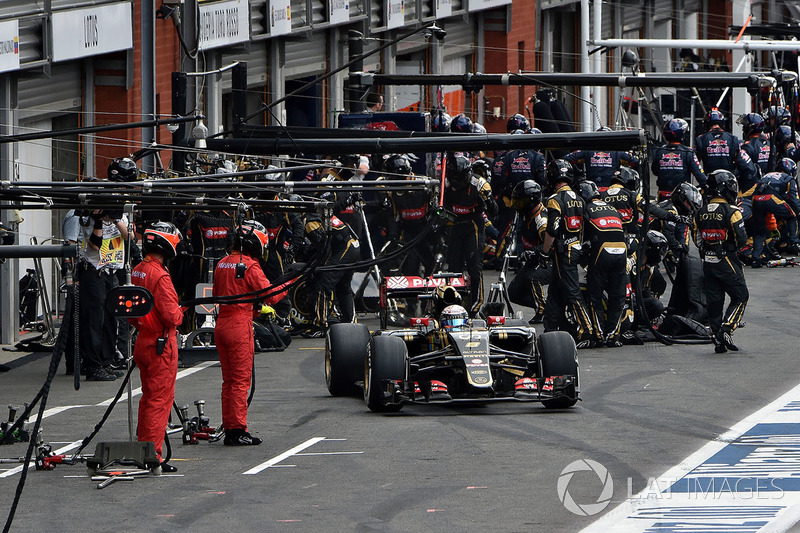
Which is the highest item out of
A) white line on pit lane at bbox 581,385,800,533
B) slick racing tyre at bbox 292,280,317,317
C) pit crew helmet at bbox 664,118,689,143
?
pit crew helmet at bbox 664,118,689,143

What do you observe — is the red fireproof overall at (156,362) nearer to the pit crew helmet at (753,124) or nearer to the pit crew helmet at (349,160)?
the pit crew helmet at (349,160)

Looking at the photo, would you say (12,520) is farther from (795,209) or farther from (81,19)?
(795,209)

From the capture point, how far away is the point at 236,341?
12.9m

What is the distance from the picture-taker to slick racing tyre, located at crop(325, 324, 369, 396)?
14906 millimetres

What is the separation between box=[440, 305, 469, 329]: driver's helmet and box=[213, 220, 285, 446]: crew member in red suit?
1.85 metres

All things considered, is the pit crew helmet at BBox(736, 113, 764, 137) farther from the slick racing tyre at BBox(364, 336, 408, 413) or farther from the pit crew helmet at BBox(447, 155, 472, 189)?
the slick racing tyre at BBox(364, 336, 408, 413)

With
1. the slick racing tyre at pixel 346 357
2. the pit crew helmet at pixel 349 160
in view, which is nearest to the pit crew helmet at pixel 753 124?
the pit crew helmet at pixel 349 160

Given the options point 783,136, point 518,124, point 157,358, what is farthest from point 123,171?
point 783,136

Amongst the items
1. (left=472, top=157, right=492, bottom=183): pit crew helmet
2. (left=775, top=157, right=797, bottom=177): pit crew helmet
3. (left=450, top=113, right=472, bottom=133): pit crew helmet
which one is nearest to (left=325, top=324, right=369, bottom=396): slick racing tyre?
(left=472, top=157, right=492, bottom=183): pit crew helmet

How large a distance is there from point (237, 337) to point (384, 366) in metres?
1.43

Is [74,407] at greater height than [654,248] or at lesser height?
lesser

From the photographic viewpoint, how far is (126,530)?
10039 mm

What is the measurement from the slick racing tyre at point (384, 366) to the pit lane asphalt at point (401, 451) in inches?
7.7

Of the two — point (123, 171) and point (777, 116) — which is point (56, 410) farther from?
point (777, 116)
